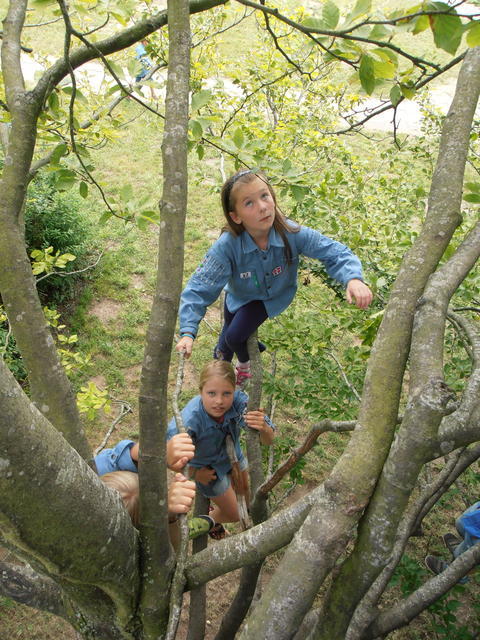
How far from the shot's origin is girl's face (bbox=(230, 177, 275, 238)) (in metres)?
2.78

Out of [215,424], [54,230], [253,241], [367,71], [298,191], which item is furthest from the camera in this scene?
[54,230]

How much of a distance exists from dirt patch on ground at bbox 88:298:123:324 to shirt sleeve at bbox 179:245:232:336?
4057 mm

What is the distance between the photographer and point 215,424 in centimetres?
320

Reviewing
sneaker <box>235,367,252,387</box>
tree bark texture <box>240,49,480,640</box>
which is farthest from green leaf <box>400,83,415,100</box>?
sneaker <box>235,367,252,387</box>

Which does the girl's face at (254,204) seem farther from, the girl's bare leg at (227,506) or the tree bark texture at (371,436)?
the girl's bare leg at (227,506)

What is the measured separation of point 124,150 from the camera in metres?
10.9

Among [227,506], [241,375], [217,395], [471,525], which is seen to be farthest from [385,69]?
[471,525]

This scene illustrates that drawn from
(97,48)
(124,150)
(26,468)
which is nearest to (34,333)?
(26,468)

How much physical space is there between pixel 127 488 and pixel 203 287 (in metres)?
1.27

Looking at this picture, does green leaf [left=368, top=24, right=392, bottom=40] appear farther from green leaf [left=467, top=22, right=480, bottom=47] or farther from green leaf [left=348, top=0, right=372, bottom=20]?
green leaf [left=467, top=22, right=480, bottom=47]

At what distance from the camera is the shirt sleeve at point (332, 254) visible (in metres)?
2.81

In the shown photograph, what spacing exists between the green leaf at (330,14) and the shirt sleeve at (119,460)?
194cm

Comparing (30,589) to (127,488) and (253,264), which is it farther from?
(253,264)

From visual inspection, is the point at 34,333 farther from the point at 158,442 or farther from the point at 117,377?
the point at 117,377
